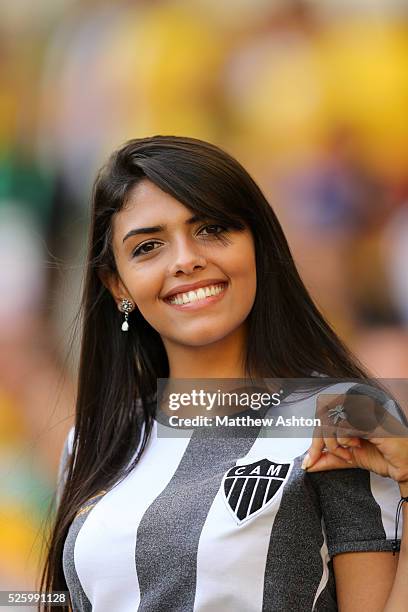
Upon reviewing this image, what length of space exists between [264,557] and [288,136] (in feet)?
4.12

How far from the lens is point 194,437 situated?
4.33ft

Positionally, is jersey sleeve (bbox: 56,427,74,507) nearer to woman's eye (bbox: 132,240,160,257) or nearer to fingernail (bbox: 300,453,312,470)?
woman's eye (bbox: 132,240,160,257)

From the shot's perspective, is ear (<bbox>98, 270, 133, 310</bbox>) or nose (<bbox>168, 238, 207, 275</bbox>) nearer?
nose (<bbox>168, 238, 207, 275</bbox>)

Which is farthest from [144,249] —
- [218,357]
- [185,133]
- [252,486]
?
[185,133]

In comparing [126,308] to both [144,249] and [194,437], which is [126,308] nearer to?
[144,249]

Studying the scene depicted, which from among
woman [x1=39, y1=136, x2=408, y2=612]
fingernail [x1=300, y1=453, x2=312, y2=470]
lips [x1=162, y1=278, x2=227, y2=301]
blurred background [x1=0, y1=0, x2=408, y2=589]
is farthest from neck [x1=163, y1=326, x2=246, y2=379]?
blurred background [x1=0, y1=0, x2=408, y2=589]

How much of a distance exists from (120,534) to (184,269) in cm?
37

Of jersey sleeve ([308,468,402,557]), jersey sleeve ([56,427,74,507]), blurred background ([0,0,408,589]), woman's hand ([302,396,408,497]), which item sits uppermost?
blurred background ([0,0,408,589])

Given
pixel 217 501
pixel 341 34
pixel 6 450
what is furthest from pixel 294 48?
pixel 217 501

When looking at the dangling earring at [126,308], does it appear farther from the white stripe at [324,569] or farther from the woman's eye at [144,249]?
the white stripe at [324,569]

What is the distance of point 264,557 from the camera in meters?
1.12

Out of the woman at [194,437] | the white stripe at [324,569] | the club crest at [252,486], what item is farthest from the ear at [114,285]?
the white stripe at [324,569]

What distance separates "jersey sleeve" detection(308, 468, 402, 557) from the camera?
112 cm

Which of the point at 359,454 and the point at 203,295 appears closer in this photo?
the point at 359,454
